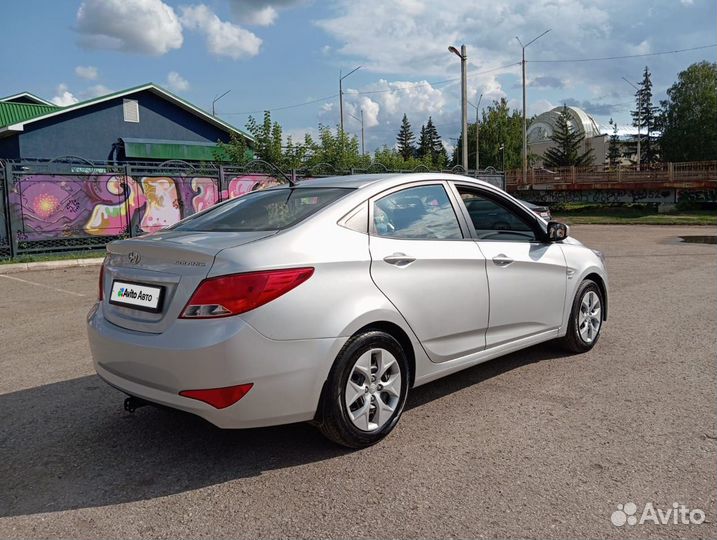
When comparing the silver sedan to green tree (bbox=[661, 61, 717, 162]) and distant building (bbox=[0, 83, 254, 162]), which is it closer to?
distant building (bbox=[0, 83, 254, 162])

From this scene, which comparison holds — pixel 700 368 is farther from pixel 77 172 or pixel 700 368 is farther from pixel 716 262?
pixel 77 172

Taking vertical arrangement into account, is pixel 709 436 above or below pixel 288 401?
below

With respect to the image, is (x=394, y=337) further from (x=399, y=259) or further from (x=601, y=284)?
(x=601, y=284)

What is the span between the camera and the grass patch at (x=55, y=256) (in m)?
13.7

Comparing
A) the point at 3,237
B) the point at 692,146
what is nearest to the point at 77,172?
the point at 3,237

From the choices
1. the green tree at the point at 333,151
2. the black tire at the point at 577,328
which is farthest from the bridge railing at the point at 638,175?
the black tire at the point at 577,328

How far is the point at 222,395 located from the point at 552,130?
92685mm

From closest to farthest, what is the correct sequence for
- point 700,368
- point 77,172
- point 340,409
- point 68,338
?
point 340,409, point 700,368, point 68,338, point 77,172

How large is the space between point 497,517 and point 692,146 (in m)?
72.6

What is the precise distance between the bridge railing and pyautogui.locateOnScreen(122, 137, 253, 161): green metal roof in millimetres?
22997

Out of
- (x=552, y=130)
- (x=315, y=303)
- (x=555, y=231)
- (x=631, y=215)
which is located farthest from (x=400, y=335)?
(x=552, y=130)

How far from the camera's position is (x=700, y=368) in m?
4.90

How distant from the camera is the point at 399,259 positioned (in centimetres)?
365

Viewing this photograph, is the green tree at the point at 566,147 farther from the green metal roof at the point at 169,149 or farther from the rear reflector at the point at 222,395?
the rear reflector at the point at 222,395
